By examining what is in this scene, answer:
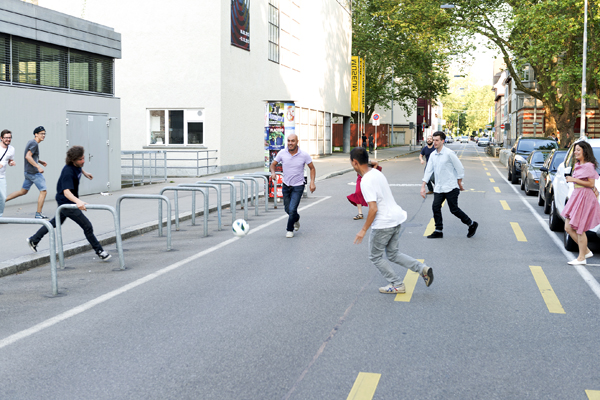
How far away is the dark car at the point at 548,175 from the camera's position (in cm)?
1350

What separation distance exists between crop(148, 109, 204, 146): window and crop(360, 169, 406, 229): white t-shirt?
67.1 ft

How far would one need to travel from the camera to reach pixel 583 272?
812cm

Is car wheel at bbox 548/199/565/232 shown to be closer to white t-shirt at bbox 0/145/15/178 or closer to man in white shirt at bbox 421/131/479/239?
man in white shirt at bbox 421/131/479/239

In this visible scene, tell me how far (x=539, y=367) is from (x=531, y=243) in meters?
6.07

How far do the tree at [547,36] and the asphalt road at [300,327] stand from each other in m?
24.8

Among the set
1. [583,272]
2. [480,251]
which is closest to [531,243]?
[480,251]

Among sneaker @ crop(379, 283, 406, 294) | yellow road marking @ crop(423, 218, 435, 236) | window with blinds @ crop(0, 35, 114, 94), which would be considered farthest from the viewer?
window with blinds @ crop(0, 35, 114, 94)

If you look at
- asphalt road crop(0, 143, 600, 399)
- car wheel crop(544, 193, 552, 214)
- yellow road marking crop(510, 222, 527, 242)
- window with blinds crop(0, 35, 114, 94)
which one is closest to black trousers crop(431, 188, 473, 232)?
yellow road marking crop(510, 222, 527, 242)

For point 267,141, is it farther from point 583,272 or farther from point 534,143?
point 534,143

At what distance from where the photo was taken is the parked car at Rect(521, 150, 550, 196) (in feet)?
60.0

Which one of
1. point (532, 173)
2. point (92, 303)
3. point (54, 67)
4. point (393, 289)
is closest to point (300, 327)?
point (393, 289)

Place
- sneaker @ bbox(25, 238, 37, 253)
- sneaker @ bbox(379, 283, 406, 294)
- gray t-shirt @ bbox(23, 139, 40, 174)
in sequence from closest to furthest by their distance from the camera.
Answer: sneaker @ bbox(379, 283, 406, 294) → sneaker @ bbox(25, 238, 37, 253) → gray t-shirt @ bbox(23, 139, 40, 174)

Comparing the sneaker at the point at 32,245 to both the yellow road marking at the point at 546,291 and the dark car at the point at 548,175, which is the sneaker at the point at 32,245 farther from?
the dark car at the point at 548,175

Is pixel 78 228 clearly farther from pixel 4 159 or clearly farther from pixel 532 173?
pixel 532 173
